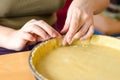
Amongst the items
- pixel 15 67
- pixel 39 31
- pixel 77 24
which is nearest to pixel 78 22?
pixel 77 24

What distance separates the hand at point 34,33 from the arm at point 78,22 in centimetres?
4

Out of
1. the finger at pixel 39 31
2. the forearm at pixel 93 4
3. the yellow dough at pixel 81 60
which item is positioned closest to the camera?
the yellow dough at pixel 81 60

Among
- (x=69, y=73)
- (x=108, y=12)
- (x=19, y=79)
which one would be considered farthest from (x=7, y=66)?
(x=108, y=12)

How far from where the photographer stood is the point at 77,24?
0.78m

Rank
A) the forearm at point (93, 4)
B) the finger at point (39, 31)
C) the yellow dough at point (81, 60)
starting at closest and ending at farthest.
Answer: the yellow dough at point (81, 60) → the finger at point (39, 31) → the forearm at point (93, 4)

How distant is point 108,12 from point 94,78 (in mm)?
1977

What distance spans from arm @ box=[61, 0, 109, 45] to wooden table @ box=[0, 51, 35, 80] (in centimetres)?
13

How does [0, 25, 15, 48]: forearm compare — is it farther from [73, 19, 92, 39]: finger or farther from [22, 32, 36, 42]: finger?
[73, 19, 92, 39]: finger

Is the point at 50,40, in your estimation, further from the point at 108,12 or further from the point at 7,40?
the point at 108,12

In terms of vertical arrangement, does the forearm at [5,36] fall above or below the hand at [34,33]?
below

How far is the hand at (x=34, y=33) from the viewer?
0.73 m

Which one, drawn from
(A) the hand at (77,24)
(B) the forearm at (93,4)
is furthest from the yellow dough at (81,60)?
(B) the forearm at (93,4)

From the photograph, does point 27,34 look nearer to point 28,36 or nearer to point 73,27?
point 28,36

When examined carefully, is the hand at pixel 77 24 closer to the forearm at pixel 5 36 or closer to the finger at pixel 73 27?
the finger at pixel 73 27
